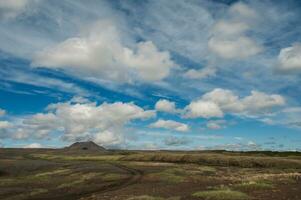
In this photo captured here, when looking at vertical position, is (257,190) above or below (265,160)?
below

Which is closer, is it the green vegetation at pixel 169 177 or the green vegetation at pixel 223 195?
the green vegetation at pixel 223 195

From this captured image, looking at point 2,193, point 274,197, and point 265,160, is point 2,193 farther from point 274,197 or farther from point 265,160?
point 265,160

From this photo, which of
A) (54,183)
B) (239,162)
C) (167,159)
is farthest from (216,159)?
(54,183)

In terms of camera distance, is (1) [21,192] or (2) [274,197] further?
(1) [21,192]

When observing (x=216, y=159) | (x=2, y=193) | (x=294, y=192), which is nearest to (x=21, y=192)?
(x=2, y=193)

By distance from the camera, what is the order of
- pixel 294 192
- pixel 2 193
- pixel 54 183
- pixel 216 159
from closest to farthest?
pixel 294 192 < pixel 2 193 < pixel 54 183 < pixel 216 159

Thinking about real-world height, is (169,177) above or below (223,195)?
above

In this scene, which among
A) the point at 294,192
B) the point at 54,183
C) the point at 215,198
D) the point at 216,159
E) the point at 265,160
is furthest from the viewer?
the point at 216,159

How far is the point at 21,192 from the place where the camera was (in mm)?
44844

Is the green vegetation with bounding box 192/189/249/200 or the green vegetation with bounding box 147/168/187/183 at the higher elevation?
the green vegetation with bounding box 147/168/187/183

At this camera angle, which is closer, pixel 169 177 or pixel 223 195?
pixel 223 195

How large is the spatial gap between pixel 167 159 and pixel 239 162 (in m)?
37.2

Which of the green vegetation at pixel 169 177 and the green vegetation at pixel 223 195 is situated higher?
the green vegetation at pixel 169 177

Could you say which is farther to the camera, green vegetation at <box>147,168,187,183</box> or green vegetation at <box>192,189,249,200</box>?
green vegetation at <box>147,168,187,183</box>
